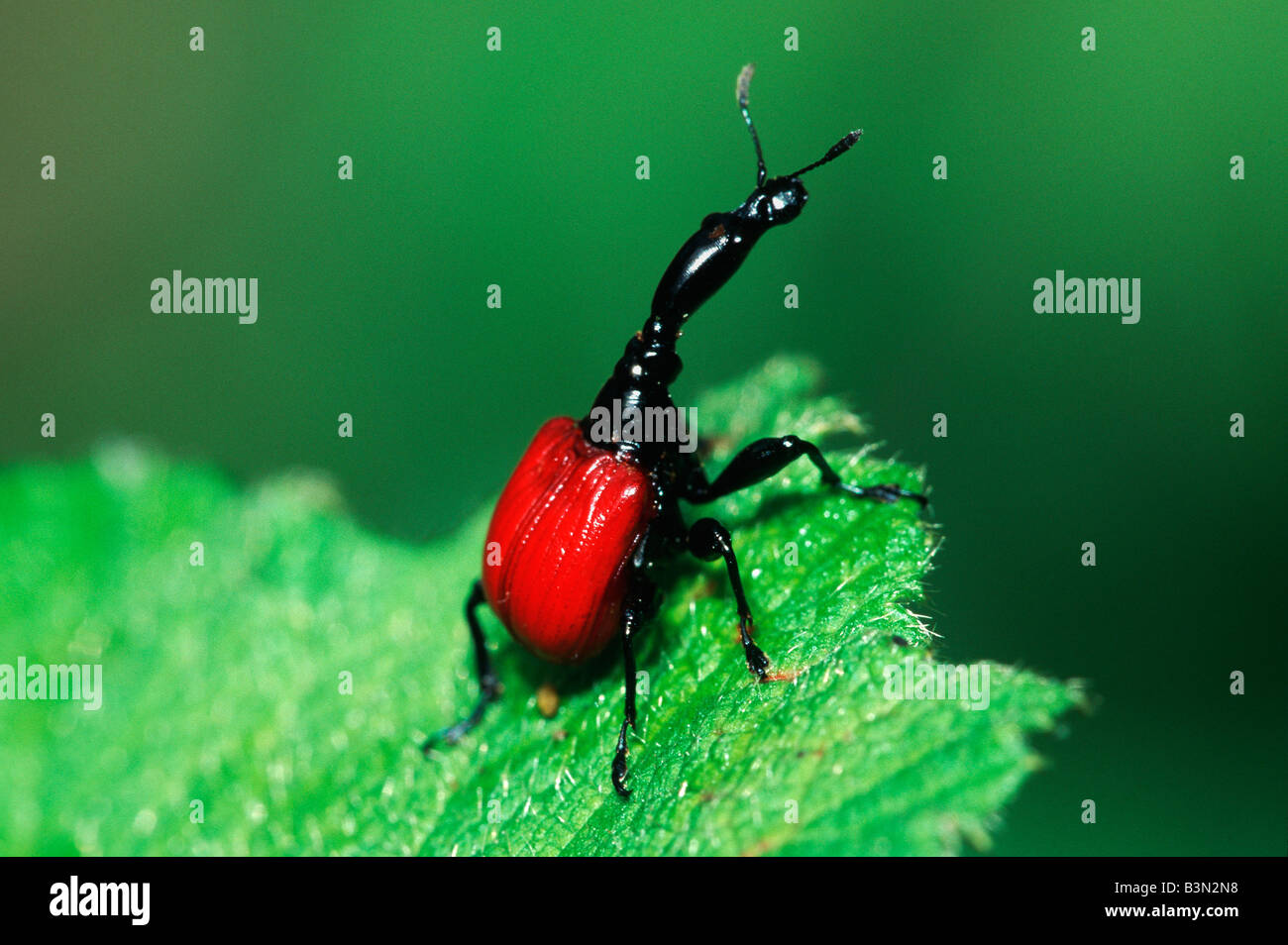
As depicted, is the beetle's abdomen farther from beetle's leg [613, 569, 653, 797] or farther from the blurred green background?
the blurred green background

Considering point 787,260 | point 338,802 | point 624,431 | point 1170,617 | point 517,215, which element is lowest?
point 338,802

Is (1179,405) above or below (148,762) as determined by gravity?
above

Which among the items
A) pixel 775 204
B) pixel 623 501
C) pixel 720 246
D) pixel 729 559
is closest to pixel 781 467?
pixel 729 559

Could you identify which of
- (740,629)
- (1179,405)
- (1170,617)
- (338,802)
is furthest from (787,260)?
(338,802)

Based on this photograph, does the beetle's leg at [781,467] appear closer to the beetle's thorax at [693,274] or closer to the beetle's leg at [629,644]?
the beetle's thorax at [693,274]

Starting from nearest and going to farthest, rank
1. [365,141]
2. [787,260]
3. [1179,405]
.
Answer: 1. [1179,405]
2. [787,260]
3. [365,141]

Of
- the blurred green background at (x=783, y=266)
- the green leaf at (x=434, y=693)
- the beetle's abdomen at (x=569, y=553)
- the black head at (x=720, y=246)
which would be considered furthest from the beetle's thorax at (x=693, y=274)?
the blurred green background at (x=783, y=266)

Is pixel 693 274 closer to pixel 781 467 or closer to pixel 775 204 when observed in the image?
pixel 775 204

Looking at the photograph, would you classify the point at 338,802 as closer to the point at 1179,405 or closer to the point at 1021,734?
the point at 1021,734

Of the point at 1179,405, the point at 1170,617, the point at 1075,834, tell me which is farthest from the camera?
the point at 1179,405
